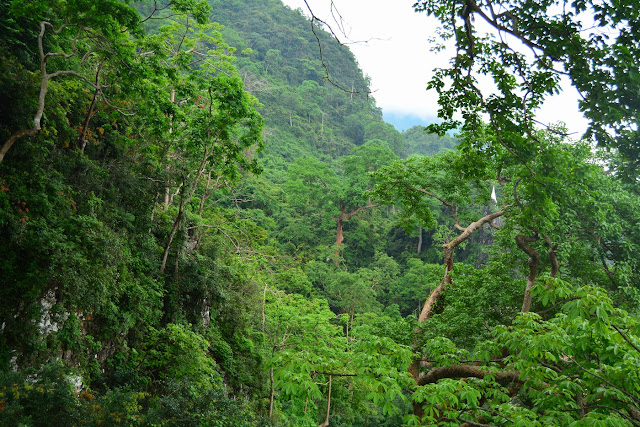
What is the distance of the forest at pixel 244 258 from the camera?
11.0 ft

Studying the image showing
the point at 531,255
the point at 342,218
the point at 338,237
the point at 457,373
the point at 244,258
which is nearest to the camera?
the point at 457,373

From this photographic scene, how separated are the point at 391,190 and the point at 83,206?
5.96m

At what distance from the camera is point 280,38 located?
55250 mm

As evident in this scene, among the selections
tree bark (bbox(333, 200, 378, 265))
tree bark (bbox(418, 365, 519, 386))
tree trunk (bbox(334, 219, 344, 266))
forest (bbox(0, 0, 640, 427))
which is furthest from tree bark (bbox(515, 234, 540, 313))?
tree bark (bbox(333, 200, 378, 265))

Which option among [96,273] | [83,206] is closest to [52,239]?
[96,273]

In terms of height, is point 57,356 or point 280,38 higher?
point 280,38

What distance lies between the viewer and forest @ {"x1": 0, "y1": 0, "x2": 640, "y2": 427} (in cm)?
334

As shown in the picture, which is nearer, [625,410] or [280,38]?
[625,410]

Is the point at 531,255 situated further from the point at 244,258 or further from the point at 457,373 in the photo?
the point at 244,258

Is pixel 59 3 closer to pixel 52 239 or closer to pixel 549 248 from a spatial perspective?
pixel 52 239

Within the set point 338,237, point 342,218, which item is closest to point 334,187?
point 342,218

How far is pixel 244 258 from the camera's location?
1128 cm

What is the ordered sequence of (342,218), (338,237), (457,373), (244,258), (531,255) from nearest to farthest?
(457,373) → (531,255) → (244,258) → (338,237) → (342,218)

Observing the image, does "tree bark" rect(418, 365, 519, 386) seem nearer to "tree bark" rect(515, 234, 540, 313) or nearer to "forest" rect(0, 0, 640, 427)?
"forest" rect(0, 0, 640, 427)
